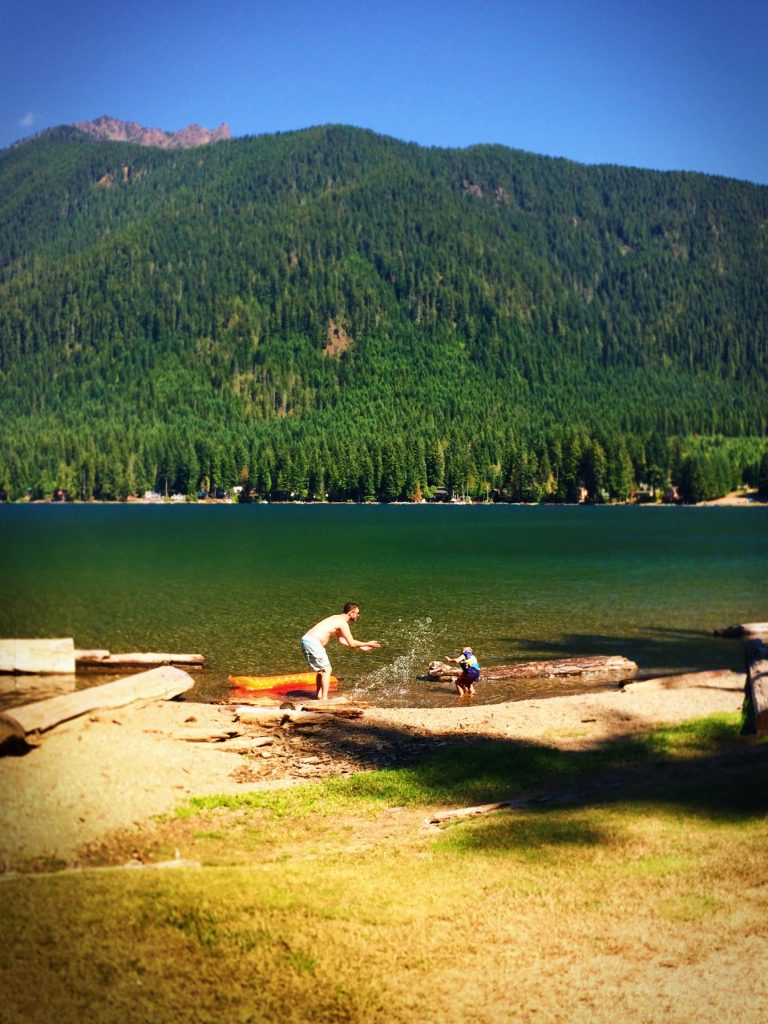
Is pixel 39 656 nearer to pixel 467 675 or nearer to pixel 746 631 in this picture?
pixel 467 675

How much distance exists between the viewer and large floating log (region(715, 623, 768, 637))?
35.9 metres

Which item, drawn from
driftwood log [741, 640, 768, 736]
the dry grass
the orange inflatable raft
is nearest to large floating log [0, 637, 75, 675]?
the orange inflatable raft

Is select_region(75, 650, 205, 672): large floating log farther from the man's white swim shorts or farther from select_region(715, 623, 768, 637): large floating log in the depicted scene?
select_region(715, 623, 768, 637): large floating log

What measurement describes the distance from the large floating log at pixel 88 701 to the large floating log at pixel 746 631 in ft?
70.4

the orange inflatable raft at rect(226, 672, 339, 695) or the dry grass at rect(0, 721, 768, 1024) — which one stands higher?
the dry grass at rect(0, 721, 768, 1024)

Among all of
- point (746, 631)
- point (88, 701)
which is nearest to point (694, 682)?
point (746, 631)

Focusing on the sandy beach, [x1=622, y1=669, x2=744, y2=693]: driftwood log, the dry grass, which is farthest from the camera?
[x1=622, y1=669, x2=744, y2=693]: driftwood log

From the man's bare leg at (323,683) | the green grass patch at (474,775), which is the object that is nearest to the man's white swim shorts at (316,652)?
the man's bare leg at (323,683)

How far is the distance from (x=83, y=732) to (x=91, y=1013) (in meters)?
9.50

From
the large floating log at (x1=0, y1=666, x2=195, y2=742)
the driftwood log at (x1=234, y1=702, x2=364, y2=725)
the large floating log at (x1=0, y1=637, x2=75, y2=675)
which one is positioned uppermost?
the large floating log at (x1=0, y1=666, x2=195, y2=742)

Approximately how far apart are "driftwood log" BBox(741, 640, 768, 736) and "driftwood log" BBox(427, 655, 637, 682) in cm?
1260

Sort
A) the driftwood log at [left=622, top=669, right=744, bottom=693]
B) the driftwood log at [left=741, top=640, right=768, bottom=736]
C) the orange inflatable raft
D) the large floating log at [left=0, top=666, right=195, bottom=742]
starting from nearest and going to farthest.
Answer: the large floating log at [left=0, top=666, right=195, bottom=742] < the driftwood log at [left=741, top=640, right=768, bottom=736] < the driftwood log at [left=622, top=669, right=744, bottom=693] < the orange inflatable raft

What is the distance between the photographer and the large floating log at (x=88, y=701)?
16.6 m

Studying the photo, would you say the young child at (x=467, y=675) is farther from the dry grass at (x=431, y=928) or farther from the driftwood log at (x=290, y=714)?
the dry grass at (x=431, y=928)
